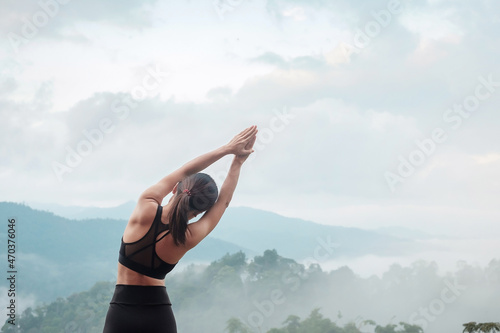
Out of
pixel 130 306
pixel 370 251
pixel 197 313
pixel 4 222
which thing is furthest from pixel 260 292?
pixel 130 306

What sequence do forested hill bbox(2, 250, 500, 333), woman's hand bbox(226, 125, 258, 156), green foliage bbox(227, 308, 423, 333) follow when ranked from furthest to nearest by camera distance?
forested hill bbox(2, 250, 500, 333) → green foliage bbox(227, 308, 423, 333) → woman's hand bbox(226, 125, 258, 156)

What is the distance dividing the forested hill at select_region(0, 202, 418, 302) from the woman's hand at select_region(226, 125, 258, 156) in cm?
4624

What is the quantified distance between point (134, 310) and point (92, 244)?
5981 cm

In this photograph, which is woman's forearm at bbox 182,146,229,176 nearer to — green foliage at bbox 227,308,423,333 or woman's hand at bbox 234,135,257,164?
woman's hand at bbox 234,135,257,164

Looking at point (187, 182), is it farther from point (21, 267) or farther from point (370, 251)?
point (370, 251)

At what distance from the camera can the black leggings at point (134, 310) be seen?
2322 millimetres

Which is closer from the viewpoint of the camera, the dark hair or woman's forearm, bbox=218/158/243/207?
the dark hair

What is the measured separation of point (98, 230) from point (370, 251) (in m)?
27.1

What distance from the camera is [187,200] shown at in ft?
Answer: 7.32

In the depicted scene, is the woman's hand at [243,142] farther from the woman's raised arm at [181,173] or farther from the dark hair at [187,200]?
the dark hair at [187,200]

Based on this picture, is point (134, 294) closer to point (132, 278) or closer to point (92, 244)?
point (132, 278)

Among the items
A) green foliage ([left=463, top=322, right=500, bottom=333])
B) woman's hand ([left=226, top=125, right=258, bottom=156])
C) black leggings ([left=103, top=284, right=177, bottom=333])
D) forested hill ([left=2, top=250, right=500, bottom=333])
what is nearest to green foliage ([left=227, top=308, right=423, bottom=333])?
forested hill ([left=2, top=250, right=500, bottom=333])

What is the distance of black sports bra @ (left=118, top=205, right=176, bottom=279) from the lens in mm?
2283

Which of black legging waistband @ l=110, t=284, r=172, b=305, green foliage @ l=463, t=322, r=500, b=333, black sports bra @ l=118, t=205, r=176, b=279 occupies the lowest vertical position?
green foliage @ l=463, t=322, r=500, b=333
